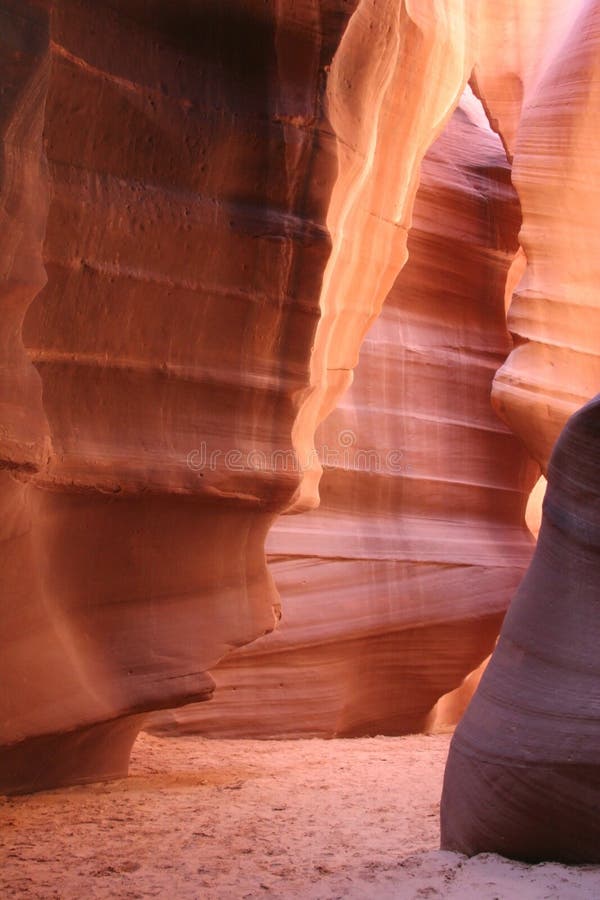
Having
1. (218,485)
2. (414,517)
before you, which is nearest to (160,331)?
(218,485)

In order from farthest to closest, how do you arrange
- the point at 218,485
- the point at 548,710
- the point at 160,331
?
the point at 218,485 → the point at 160,331 → the point at 548,710

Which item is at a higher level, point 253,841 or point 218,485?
point 218,485

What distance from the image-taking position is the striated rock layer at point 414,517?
615cm

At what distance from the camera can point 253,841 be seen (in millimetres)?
3105

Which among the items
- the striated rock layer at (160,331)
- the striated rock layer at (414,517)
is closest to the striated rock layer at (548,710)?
the striated rock layer at (160,331)

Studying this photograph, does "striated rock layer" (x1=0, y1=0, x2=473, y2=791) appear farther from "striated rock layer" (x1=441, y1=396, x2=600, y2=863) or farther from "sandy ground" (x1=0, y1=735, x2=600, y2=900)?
"striated rock layer" (x1=441, y1=396, x2=600, y2=863)

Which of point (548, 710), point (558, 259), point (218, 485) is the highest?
point (558, 259)

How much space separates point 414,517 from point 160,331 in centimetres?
362

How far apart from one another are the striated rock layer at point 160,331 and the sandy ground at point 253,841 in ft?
1.12

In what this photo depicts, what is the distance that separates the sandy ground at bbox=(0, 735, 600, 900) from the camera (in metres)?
2.36

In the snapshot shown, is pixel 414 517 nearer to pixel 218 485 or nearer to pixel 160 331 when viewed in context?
pixel 218 485

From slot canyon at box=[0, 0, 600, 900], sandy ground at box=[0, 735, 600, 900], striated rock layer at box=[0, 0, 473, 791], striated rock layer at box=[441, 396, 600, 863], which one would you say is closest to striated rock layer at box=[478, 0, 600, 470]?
slot canyon at box=[0, 0, 600, 900]

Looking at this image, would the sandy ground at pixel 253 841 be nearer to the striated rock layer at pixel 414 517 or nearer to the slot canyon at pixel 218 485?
the slot canyon at pixel 218 485

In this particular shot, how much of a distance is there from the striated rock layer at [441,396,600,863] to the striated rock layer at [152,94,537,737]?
330 centimetres
